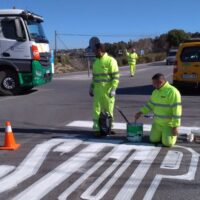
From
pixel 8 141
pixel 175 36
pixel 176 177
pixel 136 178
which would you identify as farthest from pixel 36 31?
pixel 175 36

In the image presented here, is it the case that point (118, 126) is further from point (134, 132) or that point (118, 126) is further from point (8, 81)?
point (8, 81)

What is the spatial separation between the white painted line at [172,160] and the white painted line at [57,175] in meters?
1.10

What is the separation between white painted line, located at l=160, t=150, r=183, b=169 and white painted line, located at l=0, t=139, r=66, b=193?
1767mm

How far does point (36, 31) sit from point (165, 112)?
8755 mm

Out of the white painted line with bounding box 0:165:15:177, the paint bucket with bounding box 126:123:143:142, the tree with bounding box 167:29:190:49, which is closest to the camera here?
the white painted line with bounding box 0:165:15:177

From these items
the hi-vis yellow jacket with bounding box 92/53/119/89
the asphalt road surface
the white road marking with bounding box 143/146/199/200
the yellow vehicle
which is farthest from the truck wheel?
the white road marking with bounding box 143/146/199/200

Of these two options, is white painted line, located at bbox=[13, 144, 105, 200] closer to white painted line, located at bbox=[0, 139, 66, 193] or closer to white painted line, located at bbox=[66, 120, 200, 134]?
white painted line, located at bbox=[0, 139, 66, 193]

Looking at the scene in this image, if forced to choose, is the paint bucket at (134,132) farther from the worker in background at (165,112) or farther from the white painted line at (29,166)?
the white painted line at (29,166)

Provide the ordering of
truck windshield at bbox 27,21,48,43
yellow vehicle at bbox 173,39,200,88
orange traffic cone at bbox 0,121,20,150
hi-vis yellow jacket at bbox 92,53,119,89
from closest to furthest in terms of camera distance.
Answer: orange traffic cone at bbox 0,121,20,150
hi-vis yellow jacket at bbox 92,53,119,89
truck windshield at bbox 27,21,48,43
yellow vehicle at bbox 173,39,200,88

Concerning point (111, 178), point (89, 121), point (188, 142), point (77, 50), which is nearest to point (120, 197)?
point (111, 178)

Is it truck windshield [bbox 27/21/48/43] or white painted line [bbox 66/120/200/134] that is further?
truck windshield [bbox 27/21/48/43]

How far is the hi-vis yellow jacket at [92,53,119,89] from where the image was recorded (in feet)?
26.1

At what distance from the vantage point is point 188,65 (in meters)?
14.6

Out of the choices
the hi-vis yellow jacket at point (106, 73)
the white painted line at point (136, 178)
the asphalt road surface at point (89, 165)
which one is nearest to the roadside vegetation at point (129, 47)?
the asphalt road surface at point (89, 165)
